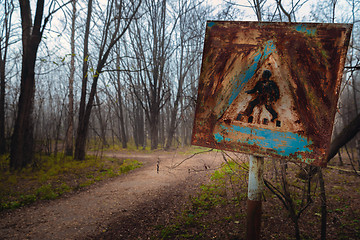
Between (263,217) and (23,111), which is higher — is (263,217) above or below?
below

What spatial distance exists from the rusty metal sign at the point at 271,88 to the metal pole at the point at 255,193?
0.20 meters

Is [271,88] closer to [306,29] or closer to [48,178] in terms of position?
[306,29]

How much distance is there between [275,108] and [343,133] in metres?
3.89

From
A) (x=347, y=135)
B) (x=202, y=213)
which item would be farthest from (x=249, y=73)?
(x=347, y=135)

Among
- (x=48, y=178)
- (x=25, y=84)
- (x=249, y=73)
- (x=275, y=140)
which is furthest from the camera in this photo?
(x=25, y=84)

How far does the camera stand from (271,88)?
1.40m

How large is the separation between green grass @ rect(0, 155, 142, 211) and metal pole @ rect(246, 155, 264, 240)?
16.2 feet

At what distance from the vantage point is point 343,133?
4.11 metres

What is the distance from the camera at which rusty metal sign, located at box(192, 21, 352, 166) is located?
123 cm

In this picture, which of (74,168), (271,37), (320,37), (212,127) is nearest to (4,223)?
(74,168)

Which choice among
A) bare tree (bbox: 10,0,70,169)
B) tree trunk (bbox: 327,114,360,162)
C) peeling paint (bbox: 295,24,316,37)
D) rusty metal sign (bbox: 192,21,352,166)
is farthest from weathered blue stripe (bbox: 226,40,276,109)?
bare tree (bbox: 10,0,70,169)

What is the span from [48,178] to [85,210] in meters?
2.64

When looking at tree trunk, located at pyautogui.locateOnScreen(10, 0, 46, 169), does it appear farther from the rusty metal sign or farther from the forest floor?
the rusty metal sign

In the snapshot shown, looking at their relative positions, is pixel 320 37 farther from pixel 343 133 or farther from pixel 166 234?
pixel 343 133
